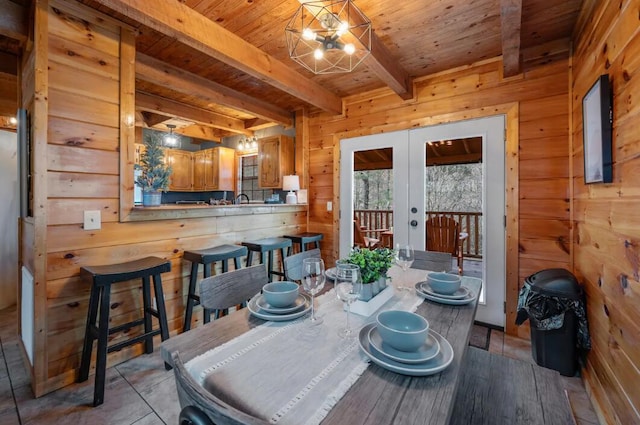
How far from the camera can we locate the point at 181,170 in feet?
19.6

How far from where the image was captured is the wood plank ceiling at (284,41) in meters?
2.00

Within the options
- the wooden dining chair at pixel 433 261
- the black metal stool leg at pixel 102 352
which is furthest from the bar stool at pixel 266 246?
the wooden dining chair at pixel 433 261

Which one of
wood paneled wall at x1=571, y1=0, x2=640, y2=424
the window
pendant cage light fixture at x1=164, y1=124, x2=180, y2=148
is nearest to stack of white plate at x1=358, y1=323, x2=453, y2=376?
wood paneled wall at x1=571, y1=0, x2=640, y2=424

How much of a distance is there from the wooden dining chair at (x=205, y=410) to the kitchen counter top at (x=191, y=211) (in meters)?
1.99

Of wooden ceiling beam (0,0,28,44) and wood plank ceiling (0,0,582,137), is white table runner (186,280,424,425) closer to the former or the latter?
wood plank ceiling (0,0,582,137)

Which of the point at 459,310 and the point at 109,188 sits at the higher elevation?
the point at 109,188

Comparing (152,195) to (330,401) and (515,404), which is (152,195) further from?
(515,404)

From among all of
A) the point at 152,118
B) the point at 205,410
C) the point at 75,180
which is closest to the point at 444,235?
the point at 205,410

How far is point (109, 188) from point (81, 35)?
106cm

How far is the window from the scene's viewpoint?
550 cm

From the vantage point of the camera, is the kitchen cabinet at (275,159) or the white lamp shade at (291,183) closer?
the white lamp shade at (291,183)

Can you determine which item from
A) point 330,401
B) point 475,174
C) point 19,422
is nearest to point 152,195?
point 19,422

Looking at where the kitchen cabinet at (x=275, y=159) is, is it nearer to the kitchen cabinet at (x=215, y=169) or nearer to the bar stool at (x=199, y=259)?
the kitchen cabinet at (x=215, y=169)

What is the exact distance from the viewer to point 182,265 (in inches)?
102
